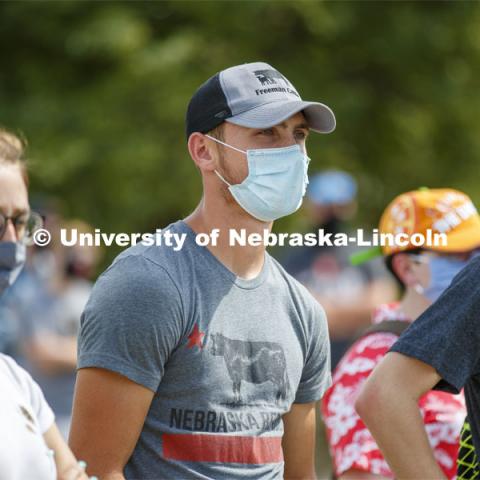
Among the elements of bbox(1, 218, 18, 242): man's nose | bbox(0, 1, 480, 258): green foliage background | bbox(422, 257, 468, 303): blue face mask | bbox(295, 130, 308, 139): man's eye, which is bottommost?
bbox(0, 1, 480, 258): green foliage background

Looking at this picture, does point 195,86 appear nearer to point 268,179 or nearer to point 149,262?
point 268,179

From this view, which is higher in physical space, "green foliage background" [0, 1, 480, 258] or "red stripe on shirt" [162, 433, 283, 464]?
"red stripe on shirt" [162, 433, 283, 464]

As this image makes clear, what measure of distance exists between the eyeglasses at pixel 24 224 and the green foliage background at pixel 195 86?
7988mm

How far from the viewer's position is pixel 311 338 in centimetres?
393

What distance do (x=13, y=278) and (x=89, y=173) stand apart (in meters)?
8.94

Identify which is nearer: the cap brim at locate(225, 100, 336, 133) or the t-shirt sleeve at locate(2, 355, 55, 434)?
the t-shirt sleeve at locate(2, 355, 55, 434)

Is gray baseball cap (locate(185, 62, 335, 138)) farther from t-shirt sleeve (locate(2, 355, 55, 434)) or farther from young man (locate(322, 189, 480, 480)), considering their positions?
t-shirt sleeve (locate(2, 355, 55, 434))

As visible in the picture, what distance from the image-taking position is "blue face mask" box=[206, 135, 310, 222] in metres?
3.85

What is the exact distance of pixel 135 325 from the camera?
3494mm

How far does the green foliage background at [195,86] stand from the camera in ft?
41.3

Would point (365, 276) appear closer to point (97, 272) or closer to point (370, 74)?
point (97, 272)

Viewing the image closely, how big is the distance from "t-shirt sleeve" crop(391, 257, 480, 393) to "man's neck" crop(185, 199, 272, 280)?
2.24ft

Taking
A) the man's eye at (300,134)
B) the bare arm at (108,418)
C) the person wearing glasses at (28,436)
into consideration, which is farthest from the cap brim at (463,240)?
the person wearing glasses at (28,436)

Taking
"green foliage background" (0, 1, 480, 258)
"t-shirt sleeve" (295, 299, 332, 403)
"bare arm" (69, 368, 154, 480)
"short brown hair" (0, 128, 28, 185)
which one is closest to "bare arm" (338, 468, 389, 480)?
"t-shirt sleeve" (295, 299, 332, 403)
